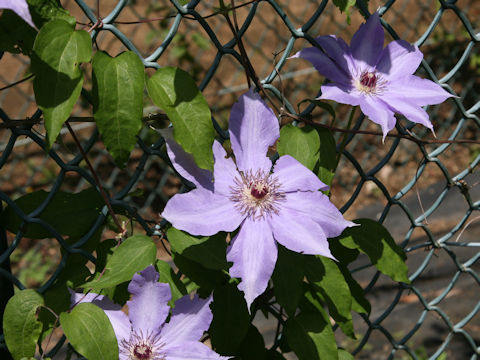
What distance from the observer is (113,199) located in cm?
92

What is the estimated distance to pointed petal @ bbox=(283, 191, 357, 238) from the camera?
0.84m

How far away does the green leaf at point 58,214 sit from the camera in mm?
892

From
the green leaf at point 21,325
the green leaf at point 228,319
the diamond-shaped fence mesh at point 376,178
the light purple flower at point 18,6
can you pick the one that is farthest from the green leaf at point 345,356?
the light purple flower at point 18,6

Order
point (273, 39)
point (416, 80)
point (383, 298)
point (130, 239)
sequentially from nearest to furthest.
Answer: point (130, 239), point (416, 80), point (383, 298), point (273, 39)

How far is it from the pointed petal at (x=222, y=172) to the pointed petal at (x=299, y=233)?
81mm

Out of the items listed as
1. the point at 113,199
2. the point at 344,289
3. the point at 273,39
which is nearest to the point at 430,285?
the point at 344,289

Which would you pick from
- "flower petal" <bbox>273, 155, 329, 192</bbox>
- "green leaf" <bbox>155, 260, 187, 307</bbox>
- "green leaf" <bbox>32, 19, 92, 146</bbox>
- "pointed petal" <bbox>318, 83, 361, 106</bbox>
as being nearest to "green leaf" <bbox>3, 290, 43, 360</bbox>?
"green leaf" <bbox>155, 260, 187, 307</bbox>

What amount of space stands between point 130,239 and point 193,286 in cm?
20

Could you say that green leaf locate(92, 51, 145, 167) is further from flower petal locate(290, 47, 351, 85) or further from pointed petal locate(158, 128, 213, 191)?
flower petal locate(290, 47, 351, 85)

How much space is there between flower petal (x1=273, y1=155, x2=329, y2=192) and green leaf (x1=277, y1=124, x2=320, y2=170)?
0.05 metres

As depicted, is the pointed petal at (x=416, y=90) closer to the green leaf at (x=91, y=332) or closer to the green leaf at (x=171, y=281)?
the green leaf at (x=171, y=281)

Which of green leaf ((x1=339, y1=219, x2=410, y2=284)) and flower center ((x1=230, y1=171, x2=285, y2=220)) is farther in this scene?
green leaf ((x1=339, y1=219, x2=410, y2=284))

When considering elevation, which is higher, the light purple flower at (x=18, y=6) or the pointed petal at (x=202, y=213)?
the light purple flower at (x=18, y=6)

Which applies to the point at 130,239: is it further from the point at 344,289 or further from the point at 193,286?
the point at 344,289
